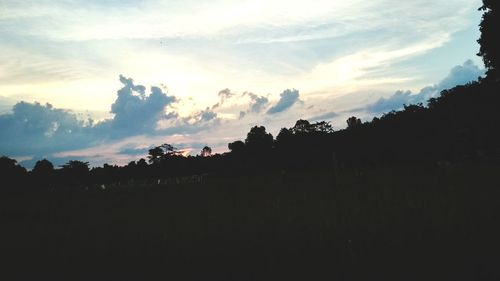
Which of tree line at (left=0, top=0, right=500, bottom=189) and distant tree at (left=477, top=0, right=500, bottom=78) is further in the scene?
tree line at (left=0, top=0, right=500, bottom=189)

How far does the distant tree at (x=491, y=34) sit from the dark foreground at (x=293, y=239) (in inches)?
417

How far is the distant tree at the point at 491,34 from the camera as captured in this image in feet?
67.5

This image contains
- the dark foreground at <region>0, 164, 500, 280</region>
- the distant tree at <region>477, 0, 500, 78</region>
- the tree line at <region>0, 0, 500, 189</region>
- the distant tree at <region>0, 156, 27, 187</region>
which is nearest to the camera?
the dark foreground at <region>0, 164, 500, 280</region>

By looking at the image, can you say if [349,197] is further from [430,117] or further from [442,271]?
[430,117]

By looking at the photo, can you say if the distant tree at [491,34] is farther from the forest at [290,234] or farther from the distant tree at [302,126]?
the distant tree at [302,126]

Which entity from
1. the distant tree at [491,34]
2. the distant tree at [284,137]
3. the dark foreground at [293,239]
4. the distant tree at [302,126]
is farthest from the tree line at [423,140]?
the distant tree at [302,126]

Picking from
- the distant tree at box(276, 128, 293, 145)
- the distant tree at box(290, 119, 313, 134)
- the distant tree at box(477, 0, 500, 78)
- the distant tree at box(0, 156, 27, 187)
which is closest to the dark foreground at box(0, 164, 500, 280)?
the distant tree at box(477, 0, 500, 78)

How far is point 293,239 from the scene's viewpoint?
808 cm

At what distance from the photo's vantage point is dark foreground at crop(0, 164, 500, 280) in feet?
22.0

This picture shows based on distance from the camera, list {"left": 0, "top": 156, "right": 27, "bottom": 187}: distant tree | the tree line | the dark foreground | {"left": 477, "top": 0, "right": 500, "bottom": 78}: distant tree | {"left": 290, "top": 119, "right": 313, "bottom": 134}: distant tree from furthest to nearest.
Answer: {"left": 290, "top": 119, "right": 313, "bottom": 134}: distant tree, {"left": 0, "top": 156, "right": 27, "bottom": 187}: distant tree, the tree line, {"left": 477, "top": 0, "right": 500, "bottom": 78}: distant tree, the dark foreground

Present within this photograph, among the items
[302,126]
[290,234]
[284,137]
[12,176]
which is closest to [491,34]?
[290,234]

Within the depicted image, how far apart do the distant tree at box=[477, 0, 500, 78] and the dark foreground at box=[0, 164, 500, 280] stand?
34.7 ft

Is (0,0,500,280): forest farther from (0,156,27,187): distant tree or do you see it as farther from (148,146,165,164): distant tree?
(148,146,165,164): distant tree

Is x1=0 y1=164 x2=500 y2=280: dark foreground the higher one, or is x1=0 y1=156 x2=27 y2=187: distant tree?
x1=0 y1=156 x2=27 y2=187: distant tree
